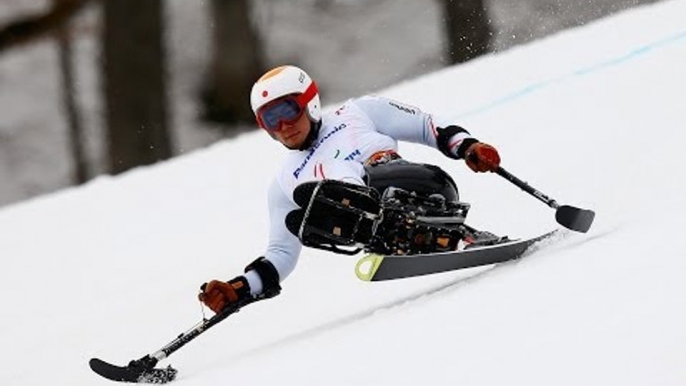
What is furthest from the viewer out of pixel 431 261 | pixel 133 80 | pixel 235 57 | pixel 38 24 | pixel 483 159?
pixel 38 24

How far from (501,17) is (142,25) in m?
3.67

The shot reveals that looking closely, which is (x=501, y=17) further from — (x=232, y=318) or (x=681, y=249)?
(x=681, y=249)

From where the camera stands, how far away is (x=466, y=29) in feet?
46.2

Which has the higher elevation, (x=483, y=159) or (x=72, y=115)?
(x=72, y=115)

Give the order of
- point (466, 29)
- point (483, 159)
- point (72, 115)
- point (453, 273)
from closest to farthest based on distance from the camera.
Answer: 1. point (483, 159)
2. point (453, 273)
3. point (466, 29)
4. point (72, 115)

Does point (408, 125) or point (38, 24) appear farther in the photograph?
point (38, 24)

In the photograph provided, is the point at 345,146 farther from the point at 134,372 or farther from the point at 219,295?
the point at 134,372

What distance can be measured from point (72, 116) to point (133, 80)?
4.32m

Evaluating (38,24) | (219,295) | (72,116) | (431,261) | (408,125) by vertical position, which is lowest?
(431,261)

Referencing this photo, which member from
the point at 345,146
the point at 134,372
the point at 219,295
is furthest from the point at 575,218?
the point at 134,372

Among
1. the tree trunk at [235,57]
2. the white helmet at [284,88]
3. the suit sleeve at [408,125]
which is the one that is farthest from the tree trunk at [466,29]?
the white helmet at [284,88]

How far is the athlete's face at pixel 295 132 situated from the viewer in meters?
5.70

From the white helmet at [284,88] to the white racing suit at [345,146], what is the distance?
128mm

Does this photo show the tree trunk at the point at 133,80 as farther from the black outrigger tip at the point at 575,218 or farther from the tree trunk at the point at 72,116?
the black outrigger tip at the point at 575,218
